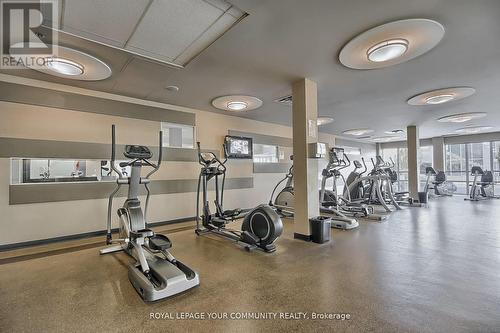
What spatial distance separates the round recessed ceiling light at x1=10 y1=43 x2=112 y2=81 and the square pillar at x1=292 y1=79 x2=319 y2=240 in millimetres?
3137

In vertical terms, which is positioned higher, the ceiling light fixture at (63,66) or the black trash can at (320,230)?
the ceiling light fixture at (63,66)

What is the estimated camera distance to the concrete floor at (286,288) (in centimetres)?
185

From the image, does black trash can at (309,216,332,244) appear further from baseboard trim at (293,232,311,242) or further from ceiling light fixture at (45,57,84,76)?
ceiling light fixture at (45,57,84,76)

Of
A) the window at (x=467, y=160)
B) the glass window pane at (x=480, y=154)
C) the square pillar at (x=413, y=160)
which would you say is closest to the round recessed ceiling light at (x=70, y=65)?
the square pillar at (x=413, y=160)

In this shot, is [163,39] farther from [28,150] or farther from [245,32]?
[28,150]

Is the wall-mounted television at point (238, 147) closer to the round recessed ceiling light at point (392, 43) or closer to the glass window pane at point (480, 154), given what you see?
the round recessed ceiling light at point (392, 43)

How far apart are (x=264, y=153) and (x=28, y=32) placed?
6.08 metres

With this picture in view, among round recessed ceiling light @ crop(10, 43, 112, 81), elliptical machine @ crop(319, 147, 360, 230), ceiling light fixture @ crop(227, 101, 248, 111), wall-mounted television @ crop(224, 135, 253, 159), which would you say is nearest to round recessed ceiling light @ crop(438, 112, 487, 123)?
elliptical machine @ crop(319, 147, 360, 230)

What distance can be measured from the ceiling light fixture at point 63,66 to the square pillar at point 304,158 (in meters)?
3.47

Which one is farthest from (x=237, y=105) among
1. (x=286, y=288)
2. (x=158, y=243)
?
(x=286, y=288)

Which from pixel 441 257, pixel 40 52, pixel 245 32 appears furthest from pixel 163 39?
pixel 441 257

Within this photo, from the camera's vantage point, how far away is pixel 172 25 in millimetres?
2408

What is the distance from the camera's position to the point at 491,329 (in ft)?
5.68

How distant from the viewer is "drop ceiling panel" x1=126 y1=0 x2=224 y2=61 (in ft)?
7.04
